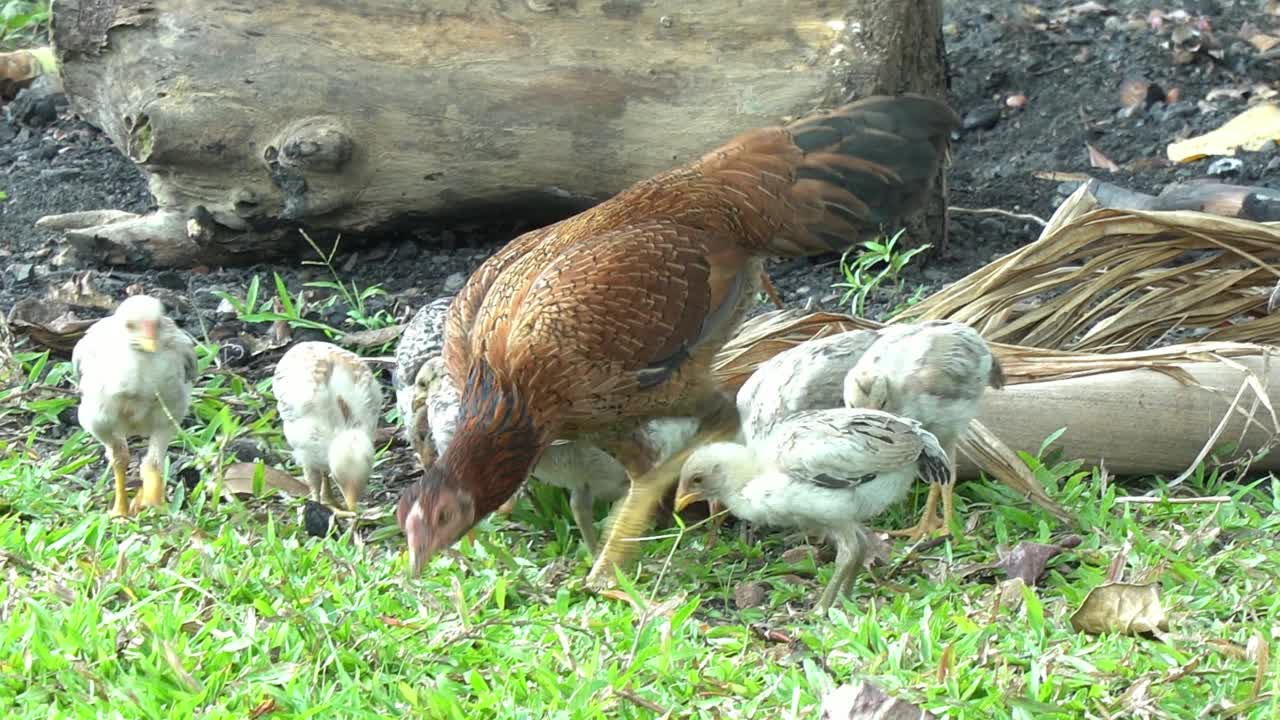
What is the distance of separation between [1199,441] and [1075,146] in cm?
316

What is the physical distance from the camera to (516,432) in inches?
172

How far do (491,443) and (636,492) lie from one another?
0.56m

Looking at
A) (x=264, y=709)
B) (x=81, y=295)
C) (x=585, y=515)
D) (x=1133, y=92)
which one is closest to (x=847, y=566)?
(x=585, y=515)

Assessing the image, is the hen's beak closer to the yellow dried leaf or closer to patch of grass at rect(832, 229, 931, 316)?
patch of grass at rect(832, 229, 931, 316)

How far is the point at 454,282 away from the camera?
261 inches

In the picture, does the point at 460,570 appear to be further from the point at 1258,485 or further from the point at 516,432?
the point at 1258,485

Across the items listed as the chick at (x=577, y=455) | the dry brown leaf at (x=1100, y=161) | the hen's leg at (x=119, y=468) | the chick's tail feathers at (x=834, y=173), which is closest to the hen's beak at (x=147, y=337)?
the hen's leg at (x=119, y=468)

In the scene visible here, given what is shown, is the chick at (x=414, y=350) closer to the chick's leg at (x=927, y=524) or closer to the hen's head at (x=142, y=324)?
the hen's head at (x=142, y=324)

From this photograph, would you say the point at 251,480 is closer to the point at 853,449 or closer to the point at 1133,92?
the point at 853,449

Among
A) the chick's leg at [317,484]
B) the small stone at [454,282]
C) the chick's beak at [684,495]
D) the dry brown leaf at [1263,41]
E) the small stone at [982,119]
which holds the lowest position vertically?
the small stone at [454,282]

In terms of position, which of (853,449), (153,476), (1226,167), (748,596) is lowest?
(153,476)

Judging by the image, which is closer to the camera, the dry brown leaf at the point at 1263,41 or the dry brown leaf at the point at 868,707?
the dry brown leaf at the point at 868,707

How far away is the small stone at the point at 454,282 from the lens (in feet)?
21.6

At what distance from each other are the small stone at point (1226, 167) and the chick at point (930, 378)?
10.1 ft
